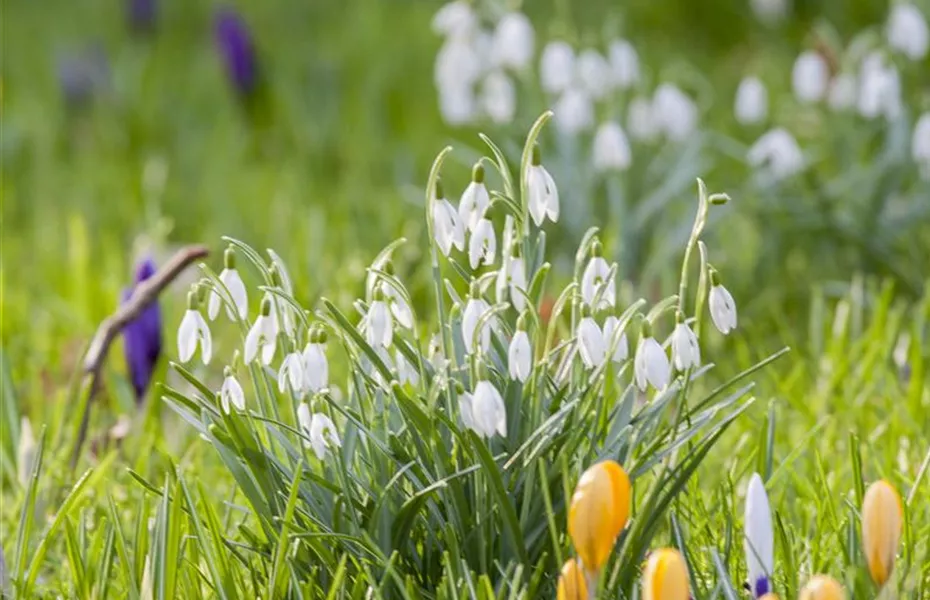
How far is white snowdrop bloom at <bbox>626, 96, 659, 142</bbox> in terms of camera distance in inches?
123

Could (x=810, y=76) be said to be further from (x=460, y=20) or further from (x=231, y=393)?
(x=231, y=393)

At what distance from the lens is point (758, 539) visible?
1365 mm

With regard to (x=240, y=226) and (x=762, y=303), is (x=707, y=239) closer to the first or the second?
(x=762, y=303)

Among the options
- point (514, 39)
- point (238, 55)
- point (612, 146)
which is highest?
point (238, 55)

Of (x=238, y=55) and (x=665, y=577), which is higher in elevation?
(x=238, y=55)

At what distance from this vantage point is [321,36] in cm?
512

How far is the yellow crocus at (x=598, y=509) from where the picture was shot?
4.07 feet

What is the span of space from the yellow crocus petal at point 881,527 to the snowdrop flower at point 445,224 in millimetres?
486

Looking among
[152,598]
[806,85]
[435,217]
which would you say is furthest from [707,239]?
[152,598]

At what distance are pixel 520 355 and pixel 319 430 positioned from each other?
213 mm

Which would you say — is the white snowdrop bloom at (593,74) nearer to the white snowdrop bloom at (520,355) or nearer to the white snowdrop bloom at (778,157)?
the white snowdrop bloom at (778,157)

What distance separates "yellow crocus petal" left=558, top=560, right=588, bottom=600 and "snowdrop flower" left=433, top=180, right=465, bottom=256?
1.22 ft

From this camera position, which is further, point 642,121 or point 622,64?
point 642,121

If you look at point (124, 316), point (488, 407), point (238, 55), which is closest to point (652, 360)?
point (488, 407)
